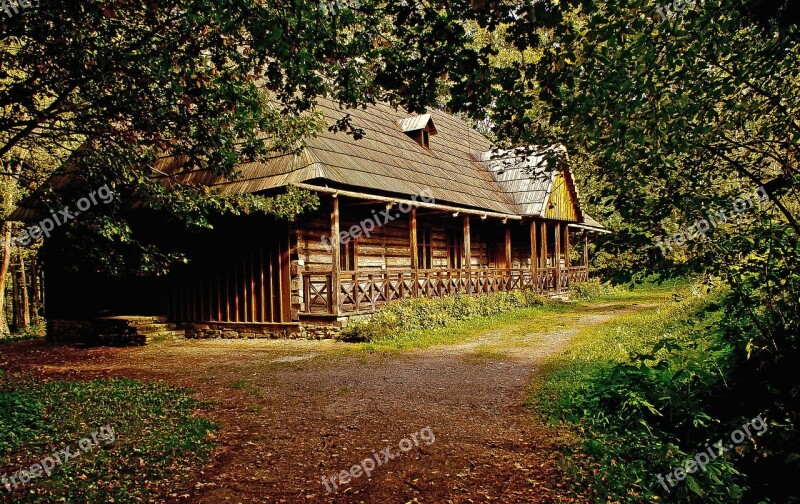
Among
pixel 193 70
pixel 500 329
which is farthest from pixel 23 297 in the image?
pixel 193 70

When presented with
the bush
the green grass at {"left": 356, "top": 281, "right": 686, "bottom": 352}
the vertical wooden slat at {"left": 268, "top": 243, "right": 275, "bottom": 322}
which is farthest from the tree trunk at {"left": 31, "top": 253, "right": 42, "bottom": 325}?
the green grass at {"left": 356, "top": 281, "right": 686, "bottom": 352}

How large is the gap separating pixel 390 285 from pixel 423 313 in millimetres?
1268

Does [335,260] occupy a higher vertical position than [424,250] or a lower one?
lower

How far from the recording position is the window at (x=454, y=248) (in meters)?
20.3

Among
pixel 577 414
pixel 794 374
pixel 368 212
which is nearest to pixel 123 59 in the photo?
pixel 577 414

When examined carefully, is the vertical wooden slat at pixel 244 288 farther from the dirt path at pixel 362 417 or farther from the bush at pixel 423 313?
the bush at pixel 423 313

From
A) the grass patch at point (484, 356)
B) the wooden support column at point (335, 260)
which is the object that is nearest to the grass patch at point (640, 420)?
the grass patch at point (484, 356)

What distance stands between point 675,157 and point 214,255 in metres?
12.6

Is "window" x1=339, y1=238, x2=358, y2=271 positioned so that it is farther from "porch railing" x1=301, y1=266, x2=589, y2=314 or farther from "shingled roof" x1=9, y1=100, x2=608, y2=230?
"shingled roof" x1=9, y1=100, x2=608, y2=230

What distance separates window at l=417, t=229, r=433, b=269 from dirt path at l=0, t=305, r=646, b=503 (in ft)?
24.0

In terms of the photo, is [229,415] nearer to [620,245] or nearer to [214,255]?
[620,245]

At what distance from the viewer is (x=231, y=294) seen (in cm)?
1380

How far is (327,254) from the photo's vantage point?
46.6 ft

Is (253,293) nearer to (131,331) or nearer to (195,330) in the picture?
(195,330)
